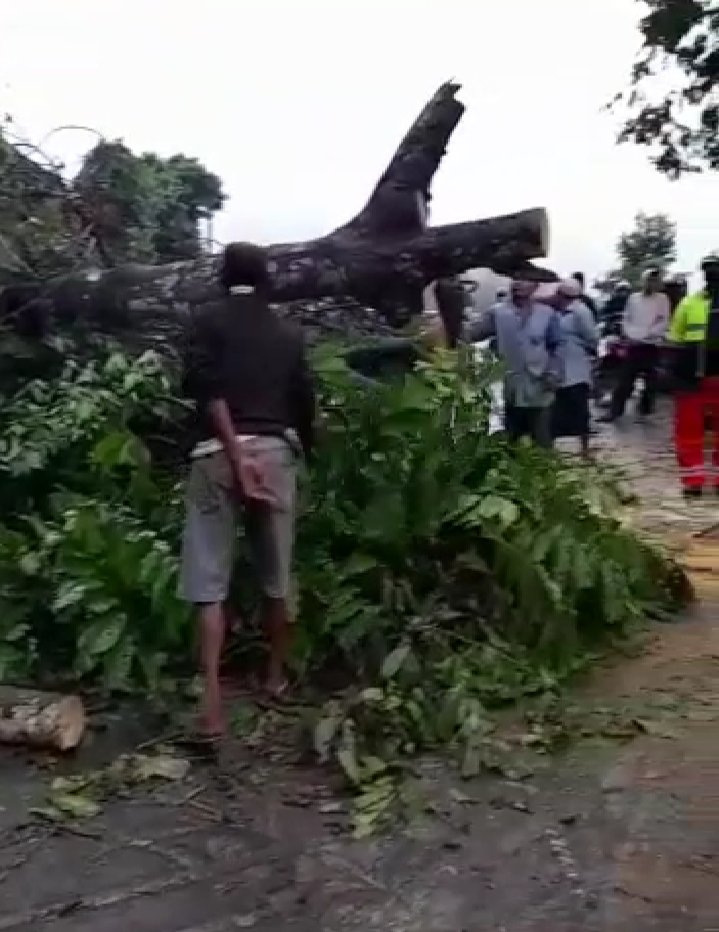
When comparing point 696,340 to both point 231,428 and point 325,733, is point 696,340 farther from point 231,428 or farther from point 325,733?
point 325,733

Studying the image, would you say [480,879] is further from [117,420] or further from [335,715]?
[117,420]

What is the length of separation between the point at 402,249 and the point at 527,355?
4.34 meters

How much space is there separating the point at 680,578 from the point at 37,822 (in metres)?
3.89

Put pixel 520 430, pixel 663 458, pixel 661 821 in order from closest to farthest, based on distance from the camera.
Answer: pixel 661 821 < pixel 520 430 < pixel 663 458

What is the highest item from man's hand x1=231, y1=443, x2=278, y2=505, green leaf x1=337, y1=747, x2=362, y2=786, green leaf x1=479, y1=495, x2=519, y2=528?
man's hand x1=231, y1=443, x2=278, y2=505

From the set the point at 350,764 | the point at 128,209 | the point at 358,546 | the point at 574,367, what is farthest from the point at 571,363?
the point at 350,764

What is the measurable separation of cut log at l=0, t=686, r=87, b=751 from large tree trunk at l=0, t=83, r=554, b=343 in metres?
2.69

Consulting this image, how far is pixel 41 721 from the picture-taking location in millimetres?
5383

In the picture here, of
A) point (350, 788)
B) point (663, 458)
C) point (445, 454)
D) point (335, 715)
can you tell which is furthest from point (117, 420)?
point (663, 458)

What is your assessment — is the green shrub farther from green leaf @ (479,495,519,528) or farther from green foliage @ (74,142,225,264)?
green foliage @ (74,142,225,264)

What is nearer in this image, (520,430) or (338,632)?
(338,632)

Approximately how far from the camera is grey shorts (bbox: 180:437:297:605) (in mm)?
5621

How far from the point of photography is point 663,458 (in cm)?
1434

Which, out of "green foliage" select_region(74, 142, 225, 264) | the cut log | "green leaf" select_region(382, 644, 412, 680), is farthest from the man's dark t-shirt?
"green foliage" select_region(74, 142, 225, 264)
